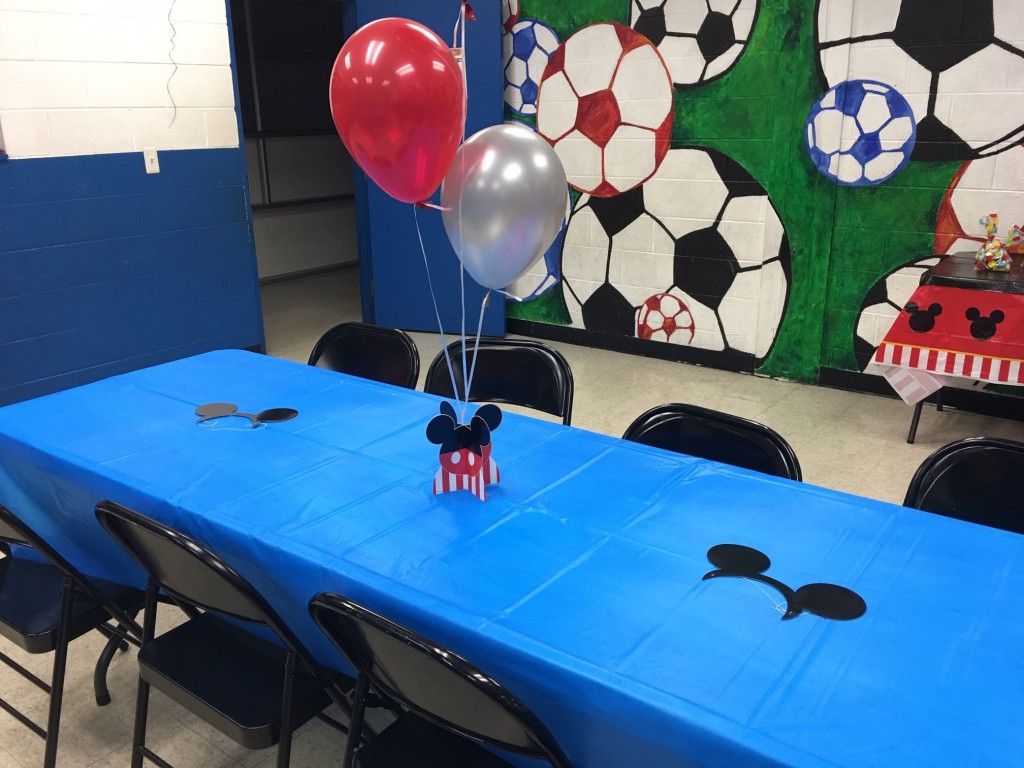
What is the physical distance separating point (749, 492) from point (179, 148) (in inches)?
158

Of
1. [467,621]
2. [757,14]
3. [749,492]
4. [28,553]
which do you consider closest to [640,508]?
[749,492]

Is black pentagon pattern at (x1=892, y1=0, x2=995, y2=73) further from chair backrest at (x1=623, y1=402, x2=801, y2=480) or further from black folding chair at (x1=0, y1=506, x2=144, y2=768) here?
black folding chair at (x1=0, y1=506, x2=144, y2=768)

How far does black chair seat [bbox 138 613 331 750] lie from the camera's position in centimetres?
162

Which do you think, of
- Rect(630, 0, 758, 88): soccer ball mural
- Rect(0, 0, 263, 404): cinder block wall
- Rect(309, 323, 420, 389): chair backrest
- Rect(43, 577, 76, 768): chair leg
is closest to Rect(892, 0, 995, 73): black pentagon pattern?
Rect(630, 0, 758, 88): soccer ball mural

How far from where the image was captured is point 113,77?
14.1 ft

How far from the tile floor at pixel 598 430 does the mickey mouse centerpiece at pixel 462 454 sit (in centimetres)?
81

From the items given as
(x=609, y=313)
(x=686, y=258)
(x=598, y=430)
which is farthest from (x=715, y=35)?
(x=598, y=430)

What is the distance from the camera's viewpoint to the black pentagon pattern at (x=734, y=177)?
15.1ft

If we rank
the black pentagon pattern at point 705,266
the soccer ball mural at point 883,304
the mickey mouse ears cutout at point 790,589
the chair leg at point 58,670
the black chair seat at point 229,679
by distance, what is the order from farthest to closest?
1. the black pentagon pattern at point 705,266
2. the soccer ball mural at point 883,304
3. the chair leg at point 58,670
4. the black chair seat at point 229,679
5. the mickey mouse ears cutout at point 790,589

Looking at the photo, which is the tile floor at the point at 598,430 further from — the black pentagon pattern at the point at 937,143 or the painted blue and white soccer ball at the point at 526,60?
the painted blue and white soccer ball at the point at 526,60

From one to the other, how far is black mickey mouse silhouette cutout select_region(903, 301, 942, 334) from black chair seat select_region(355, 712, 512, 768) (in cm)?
293

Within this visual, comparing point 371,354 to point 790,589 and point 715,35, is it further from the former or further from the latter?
point 715,35

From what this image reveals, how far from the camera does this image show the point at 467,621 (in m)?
1.38

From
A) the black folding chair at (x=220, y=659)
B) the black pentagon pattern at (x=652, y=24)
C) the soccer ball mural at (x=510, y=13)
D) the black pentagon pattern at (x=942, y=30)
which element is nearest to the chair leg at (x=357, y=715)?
the black folding chair at (x=220, y=659)
